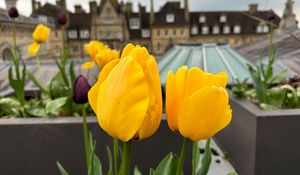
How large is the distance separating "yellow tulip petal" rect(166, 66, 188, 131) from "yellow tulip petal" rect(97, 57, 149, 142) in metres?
0.07

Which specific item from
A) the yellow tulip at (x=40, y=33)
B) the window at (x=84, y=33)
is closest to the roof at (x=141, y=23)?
the window at (x=84, y=33)

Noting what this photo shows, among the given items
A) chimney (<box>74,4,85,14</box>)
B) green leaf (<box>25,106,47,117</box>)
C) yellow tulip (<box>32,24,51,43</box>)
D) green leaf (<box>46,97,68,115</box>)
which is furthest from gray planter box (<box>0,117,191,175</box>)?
chimney (<box>74,4,85,14</box>)

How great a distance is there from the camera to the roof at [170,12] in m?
26.8

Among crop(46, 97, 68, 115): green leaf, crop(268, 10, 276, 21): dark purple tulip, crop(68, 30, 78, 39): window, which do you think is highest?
crop(68, 30, 78, 39): window

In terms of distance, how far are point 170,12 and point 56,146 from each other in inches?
1056

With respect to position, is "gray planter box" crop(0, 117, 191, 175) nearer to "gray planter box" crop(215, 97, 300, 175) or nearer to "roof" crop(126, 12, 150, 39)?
"gray planter box" crop(215, 97, 300, 175)

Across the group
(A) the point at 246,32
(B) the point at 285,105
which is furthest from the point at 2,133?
(A) the point at 246,32

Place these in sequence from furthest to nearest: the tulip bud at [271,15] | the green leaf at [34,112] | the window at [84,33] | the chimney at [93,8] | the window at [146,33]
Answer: the window at [146,33], the window at [84,33], the chimney at [93,8], the tulip bud at [271,15], the green leaf at [34,112]

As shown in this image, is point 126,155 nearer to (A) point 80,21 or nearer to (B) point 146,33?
(B) point 146,33

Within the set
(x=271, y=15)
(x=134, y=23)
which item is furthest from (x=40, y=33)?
(x=134, y=23)

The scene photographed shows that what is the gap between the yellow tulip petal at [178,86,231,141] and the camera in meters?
0.48

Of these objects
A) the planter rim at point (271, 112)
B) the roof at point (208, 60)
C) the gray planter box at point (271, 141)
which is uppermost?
the roof at point (208, 60)

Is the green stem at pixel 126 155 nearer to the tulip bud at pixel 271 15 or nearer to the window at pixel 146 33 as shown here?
the tulip bud at pixel 271 15

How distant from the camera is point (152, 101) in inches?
19.1
